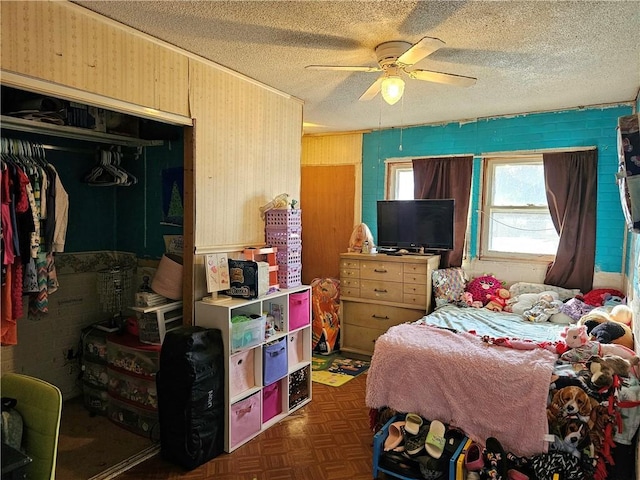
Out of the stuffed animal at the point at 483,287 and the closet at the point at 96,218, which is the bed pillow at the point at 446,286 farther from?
the closet at the point at 96,218

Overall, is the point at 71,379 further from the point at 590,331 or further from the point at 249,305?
the point at 590,331

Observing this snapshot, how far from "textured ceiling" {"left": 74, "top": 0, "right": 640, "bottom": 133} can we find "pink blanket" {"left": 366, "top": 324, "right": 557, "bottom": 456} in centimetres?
182

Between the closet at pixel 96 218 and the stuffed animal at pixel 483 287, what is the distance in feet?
9.24

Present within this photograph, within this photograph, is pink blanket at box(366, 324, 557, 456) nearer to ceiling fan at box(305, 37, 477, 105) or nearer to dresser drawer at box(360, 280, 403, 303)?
dresser drawer at box(360, 280, 403, 303)

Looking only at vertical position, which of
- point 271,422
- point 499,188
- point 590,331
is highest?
point 499,188

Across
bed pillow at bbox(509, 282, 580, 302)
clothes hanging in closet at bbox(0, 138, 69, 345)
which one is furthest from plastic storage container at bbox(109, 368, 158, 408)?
bed pillow at bbox(509, 282, 580, 302)

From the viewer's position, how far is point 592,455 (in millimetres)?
2246

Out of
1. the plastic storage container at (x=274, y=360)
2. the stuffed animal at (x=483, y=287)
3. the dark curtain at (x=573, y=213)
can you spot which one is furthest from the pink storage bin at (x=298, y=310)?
the dark curtain at (x=573, y=213)

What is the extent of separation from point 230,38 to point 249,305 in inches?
68.4

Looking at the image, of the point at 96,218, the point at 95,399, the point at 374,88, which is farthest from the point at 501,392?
the point at 96,218

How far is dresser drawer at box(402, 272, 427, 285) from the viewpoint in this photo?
165 inches

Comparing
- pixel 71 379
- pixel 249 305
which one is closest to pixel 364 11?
pixel 249 305

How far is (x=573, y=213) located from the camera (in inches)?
158

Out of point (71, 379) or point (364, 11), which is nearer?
point (364, 11)
